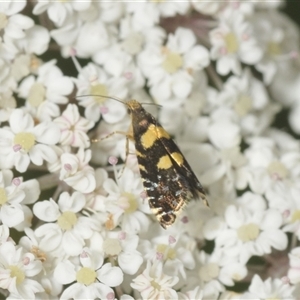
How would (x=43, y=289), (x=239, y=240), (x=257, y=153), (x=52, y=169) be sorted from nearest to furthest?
(x=43, y=289) → (x=52, y=169) → (x=239, y=240) → (x=257, y=153)

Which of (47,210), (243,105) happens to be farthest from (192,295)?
(243,105)

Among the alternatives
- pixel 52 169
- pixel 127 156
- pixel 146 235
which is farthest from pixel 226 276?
pixel 52 169

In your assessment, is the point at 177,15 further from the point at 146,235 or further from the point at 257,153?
the point at 146,235

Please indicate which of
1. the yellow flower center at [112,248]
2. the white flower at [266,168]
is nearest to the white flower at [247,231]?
the white flower at [266,168]

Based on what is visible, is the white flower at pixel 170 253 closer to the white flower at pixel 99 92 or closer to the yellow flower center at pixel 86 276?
the yellow flower center at pixel 86 276

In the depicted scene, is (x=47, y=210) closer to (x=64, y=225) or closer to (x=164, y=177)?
(x=64, y=225)

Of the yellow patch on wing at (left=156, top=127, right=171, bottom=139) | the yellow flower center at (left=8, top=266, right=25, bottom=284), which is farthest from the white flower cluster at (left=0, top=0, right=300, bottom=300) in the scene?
the yellow patch on wing at (left=156, top=127, right=171, bottom=139)
